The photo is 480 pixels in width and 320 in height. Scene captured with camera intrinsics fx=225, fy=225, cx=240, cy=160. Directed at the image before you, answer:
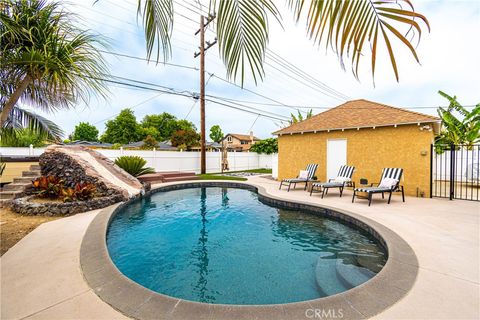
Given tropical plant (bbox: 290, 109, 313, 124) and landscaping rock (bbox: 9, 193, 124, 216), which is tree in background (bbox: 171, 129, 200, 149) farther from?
landscaping rock (bbox: 9, 193, 124, 216)

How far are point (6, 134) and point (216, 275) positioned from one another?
16.0 feet

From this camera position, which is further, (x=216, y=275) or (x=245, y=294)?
(x=216, y=275)

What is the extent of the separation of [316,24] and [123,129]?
52164 millimetres

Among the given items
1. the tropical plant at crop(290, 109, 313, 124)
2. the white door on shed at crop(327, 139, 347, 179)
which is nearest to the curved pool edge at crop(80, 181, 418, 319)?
the white door on shed at crop(327, 139, 347, 179)

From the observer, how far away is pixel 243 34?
5.23ft

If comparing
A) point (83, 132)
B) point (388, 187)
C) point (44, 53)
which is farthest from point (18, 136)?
point (83, 132)

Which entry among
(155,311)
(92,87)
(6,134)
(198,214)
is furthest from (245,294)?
(6,134)

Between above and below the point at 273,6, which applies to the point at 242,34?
below

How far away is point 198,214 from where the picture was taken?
7637 mm

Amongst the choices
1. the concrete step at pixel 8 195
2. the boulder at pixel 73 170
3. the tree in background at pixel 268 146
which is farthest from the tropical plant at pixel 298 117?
the concrete step at pixel 8 195

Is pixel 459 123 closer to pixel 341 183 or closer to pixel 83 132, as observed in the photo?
pixel 341 183

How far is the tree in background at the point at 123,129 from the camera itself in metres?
46.7

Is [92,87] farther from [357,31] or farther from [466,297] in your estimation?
[466,297]

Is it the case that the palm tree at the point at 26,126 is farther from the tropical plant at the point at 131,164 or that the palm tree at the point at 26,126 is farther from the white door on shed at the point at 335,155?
the white door on shed at the point at 335,155
